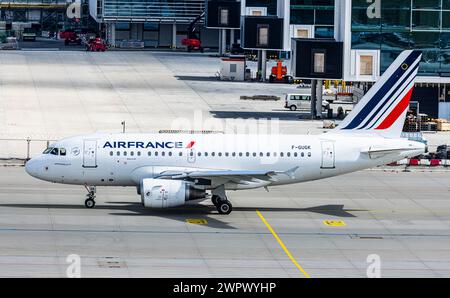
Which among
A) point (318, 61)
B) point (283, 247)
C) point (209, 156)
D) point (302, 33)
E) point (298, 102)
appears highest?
point (302, 33)

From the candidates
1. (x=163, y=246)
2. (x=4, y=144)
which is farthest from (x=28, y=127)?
(x=163, y=246)

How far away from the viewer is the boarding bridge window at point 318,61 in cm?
9000

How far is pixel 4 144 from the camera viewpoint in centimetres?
7106

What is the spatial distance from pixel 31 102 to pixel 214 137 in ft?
171

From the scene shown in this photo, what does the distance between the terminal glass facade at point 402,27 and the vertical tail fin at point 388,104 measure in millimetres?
38533

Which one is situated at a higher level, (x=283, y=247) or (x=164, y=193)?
(x=164, y=193)

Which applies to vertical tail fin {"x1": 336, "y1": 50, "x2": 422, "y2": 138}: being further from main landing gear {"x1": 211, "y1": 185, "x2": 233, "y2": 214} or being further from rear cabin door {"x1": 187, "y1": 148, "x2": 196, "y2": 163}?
rear cabin door {"x1": 187, "y1": 148, "x2": 196, "y2": 163}

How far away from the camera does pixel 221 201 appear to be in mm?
45969

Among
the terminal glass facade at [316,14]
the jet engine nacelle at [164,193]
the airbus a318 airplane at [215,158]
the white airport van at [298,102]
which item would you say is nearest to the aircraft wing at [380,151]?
the airbus a318 airplane at [215,158]

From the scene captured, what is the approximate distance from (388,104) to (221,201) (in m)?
10.4

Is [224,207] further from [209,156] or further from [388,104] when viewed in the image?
[388,104]

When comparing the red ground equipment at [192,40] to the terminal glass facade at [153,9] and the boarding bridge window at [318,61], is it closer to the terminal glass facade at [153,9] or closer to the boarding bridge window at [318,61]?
the terminal glass facade at [153,9]

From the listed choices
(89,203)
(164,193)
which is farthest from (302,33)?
(164,193)
